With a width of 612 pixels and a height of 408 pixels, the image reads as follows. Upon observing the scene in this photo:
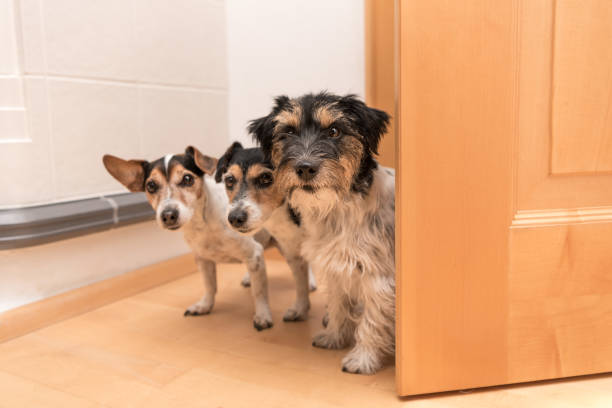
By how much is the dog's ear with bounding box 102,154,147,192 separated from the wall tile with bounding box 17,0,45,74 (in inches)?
18.3

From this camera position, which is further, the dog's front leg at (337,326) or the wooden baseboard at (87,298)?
the wooden baseboard at (87,298)

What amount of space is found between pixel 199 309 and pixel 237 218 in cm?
65

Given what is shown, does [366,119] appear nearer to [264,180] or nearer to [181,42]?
[264,180]

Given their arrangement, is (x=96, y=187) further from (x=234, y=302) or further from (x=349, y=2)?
(x=349, y=2)

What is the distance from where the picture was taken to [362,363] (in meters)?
1.40

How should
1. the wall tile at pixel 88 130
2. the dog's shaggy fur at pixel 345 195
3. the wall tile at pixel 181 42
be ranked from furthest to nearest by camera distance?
the wall tile at pixel 181 42, the wall tile at pixel 88 130, the dog's shaggy fur at pixel 345 195

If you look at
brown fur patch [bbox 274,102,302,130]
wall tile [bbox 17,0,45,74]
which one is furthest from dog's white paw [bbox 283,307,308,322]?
wall tile [bbox 17,0,45,74]

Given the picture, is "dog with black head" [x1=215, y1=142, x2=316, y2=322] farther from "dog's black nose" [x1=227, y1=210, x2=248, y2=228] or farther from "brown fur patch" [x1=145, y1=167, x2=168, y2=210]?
"brown fur patch" [x1=145, y1=167, x2=168, y2=210]

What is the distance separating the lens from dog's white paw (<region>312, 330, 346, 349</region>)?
1.59 metres

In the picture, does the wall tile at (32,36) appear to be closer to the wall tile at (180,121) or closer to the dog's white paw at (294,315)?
the wall tile at (180,121)

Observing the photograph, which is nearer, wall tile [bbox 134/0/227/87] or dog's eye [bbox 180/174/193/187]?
dog's eye [bbox 180/174/193/187]

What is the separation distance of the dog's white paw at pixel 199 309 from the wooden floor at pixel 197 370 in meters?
0.03

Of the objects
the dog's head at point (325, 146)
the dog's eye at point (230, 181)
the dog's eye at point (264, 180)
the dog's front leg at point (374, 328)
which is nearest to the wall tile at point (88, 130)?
the dog's eye at point (230, 181)

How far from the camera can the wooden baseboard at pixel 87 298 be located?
172 centimetres
